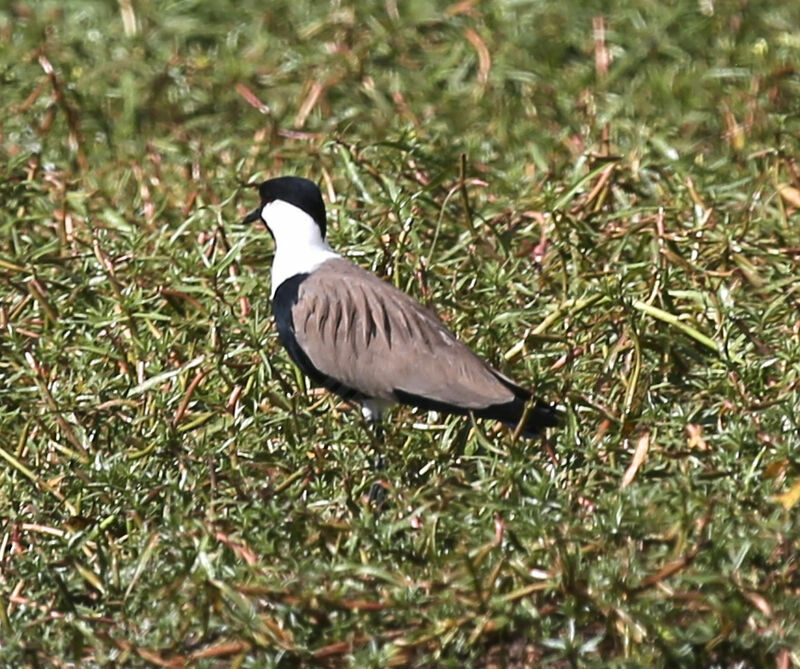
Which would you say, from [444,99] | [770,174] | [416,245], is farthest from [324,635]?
[444,99]

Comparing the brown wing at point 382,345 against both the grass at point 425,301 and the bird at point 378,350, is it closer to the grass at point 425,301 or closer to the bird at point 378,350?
the bird at point 378,350

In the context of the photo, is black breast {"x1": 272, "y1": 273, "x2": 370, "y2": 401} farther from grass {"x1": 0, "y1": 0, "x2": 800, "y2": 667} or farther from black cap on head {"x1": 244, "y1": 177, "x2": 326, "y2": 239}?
black cap on head {"x1": 244, "y1": 177, "x2": 326, "y2": 239}

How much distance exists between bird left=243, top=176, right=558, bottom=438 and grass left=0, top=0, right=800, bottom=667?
114 millimetres

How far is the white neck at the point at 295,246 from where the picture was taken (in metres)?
5.45

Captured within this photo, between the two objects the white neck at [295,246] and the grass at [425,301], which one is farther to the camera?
the white neck at [295,246]

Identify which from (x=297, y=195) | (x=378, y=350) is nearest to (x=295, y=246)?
(x=297, y=195)

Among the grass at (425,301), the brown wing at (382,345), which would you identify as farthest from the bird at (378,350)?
the grass at (425,301)

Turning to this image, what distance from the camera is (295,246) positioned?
5.51 meters

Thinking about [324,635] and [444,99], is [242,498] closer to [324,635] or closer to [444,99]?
[324,635]

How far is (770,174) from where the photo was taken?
6520mm

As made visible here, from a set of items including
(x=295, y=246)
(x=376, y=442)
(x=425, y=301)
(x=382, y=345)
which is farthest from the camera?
(x=425, y=301)

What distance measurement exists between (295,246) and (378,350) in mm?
531

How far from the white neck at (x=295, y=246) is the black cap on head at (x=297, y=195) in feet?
0.06

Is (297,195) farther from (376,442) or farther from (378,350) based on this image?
(376,442)
